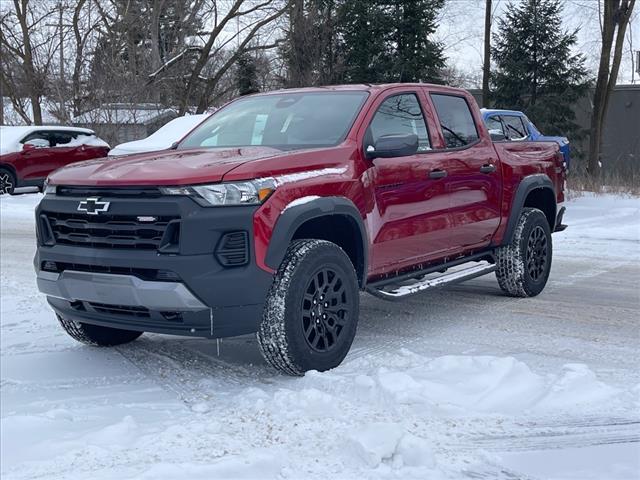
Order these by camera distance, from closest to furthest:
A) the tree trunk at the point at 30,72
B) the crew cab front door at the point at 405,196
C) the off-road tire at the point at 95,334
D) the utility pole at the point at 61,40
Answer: the crew cab front door at the point at 405,196
the off-road tire at the point at 95,334
the utility pole at the point at 61,40
the tree trunk at the point at 30,72

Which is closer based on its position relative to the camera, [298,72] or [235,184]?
[235,184]

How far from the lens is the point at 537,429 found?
12.6 feet

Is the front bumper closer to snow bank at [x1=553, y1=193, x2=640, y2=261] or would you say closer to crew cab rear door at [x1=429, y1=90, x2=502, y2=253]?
crew cab rear door at [x1=429, y1=90, x2=502, y2=253]

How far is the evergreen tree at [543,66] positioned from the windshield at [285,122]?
78.8 feet

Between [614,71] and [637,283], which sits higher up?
[614,71]

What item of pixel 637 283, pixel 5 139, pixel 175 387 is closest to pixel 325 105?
pixel 175 387

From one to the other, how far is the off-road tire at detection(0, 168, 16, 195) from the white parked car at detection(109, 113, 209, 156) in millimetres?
3998

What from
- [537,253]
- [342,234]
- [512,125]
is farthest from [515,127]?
[342,234]

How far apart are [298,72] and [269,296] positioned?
24115 mm

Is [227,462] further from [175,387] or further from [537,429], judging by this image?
[537,429]

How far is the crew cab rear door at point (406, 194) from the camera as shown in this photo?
528 cm

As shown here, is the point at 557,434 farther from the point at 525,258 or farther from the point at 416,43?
the point at 416,43

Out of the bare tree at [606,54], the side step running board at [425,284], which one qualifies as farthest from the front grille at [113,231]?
the bare tree at [606,54]

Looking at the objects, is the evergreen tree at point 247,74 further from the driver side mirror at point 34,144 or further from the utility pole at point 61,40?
the driver side mirror at point 34,144
